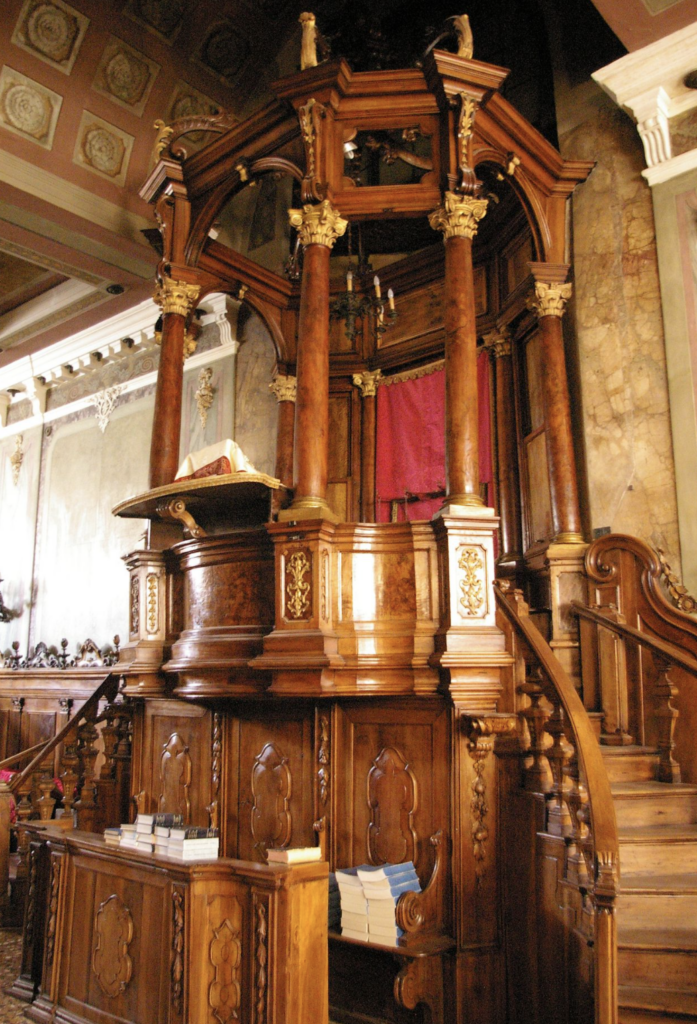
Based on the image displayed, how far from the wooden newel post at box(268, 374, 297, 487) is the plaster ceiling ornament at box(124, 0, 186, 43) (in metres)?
3.36

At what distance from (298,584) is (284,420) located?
12.0 feet

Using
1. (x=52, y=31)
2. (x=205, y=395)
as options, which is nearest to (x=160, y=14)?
(x=52, y=31)

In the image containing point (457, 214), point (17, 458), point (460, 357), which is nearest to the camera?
point (460, 357)

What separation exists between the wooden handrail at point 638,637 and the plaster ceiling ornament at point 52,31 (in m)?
6.44

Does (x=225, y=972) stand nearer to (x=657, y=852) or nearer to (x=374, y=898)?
(x=374, y=898)

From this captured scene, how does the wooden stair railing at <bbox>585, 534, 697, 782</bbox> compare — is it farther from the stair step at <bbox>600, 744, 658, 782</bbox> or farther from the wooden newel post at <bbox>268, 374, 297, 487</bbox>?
the wooden newel post at <bbox>268, 374, 297, 487</bbox>

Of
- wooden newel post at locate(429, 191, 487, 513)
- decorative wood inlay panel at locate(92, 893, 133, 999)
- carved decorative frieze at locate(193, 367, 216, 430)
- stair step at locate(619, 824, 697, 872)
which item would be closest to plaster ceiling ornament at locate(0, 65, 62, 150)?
carved decorative frieze at locate(193, 367, 216, 430)

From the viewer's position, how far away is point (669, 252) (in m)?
6.04

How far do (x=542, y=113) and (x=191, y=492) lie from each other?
15.8ft

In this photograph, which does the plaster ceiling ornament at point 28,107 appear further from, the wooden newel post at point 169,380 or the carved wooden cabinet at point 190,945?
the carved wooden cabinet at point 190,945

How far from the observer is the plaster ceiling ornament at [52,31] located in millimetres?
7180

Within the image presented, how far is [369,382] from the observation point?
796 cm

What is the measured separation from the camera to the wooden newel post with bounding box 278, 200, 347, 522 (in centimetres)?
487

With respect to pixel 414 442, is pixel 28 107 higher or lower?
higher
